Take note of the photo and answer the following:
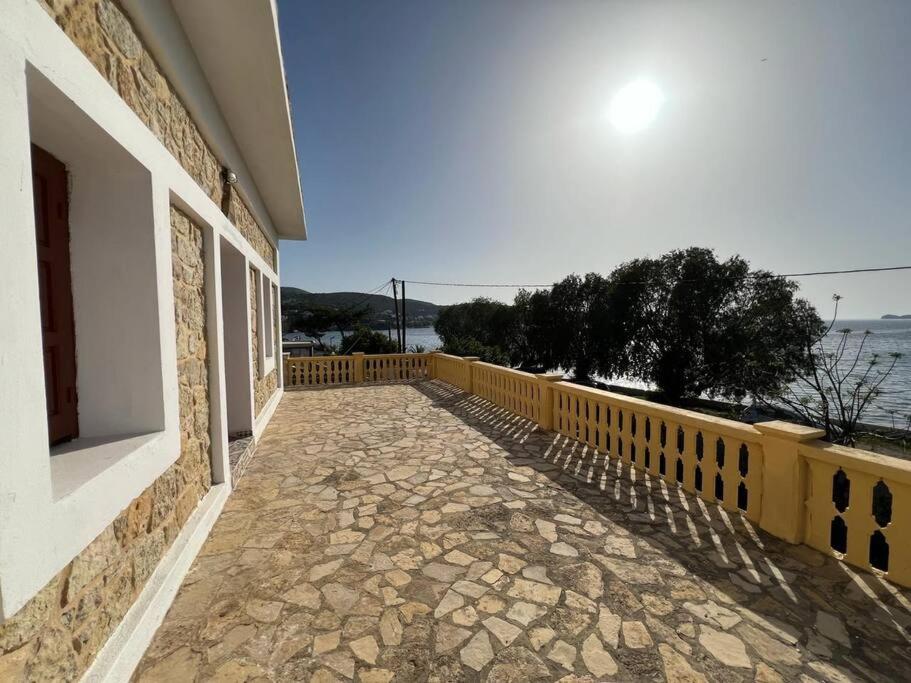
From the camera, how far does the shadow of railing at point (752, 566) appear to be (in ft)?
6.10

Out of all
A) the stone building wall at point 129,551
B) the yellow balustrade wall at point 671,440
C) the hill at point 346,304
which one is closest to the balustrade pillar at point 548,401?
the yellow balustrade wall at point 671,440

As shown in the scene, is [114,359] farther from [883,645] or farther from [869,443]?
[869,443]

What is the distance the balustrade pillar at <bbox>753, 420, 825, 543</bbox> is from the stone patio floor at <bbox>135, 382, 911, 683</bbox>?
130 mm

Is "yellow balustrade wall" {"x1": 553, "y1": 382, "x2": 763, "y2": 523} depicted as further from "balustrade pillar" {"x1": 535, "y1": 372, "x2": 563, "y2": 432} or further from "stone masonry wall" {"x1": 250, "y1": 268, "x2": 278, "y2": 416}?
"stone masonry wall" {"x1": 250, "y1": 268, "x2": 278, "y2": 416}

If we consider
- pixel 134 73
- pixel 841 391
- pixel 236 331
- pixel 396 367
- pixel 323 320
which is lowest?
pixel 841 391

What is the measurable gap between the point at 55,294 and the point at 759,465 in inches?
178

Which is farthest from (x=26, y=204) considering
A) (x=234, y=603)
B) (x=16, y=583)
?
(x=234, y=603)

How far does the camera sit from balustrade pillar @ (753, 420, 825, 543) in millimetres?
2564

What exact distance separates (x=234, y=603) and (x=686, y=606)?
2566mm

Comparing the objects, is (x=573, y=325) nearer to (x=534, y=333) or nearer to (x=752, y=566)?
(x=534, y=333)

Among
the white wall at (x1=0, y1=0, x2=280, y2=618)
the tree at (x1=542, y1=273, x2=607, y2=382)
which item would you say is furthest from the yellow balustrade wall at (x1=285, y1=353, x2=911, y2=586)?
the tree at (x1=542, y1=273, x2=607, y2=382)

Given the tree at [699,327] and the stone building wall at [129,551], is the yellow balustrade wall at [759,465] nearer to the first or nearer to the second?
the stone building wall at [129,551]

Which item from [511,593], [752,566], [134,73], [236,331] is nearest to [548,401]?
[752,566]

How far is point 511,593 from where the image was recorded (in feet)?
7.18
